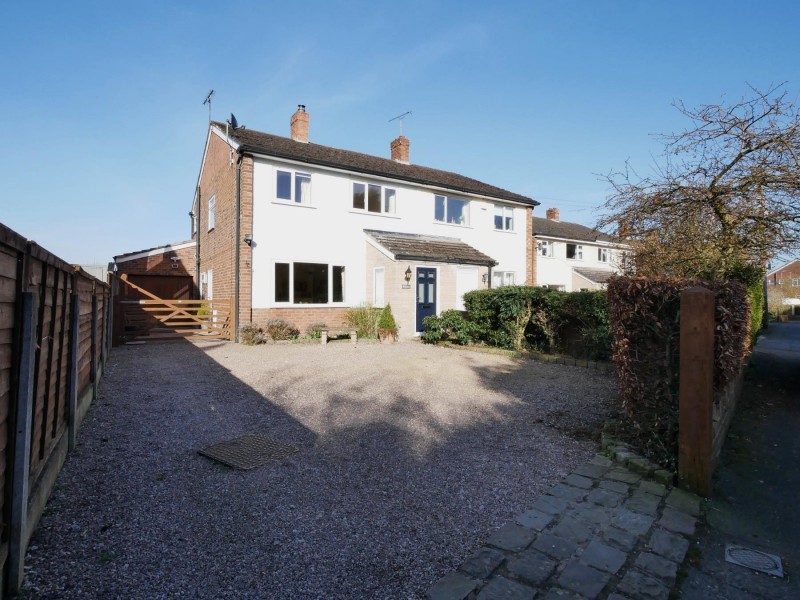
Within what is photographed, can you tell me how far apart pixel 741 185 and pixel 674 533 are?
20.6ft

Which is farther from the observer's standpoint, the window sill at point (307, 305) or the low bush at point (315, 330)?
the window sill at point (307, 305)

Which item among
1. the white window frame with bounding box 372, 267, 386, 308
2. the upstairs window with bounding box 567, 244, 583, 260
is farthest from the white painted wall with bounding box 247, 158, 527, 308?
the upstairs window with bounding box 567, 244, 583, 260

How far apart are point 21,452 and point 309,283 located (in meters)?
13.6

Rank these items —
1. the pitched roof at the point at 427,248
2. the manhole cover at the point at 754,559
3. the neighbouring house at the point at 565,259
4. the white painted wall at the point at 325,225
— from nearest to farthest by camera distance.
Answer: the manhole cover at the point at 754,559, the white painted wall at the point at 325,225, the pitched roof at the point at 427,248, the neighbouring house at the point at 565,259

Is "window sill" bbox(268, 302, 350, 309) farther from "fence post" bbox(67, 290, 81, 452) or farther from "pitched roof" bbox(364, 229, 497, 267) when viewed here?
"fence post" bbox(67, 290, 81, 452)

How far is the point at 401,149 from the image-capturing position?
2206 cm

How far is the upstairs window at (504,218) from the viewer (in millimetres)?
21797

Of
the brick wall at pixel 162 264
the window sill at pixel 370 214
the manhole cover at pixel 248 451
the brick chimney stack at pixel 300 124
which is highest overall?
the brick chimney stack at pixel 300 124

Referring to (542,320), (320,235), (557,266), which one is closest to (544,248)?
(557,266)

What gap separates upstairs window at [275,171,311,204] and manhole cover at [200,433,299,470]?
1175 centimetres

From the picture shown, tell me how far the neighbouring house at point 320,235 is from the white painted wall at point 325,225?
35 mm

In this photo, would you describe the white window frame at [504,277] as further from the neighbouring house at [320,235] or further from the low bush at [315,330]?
the low bush at [315,330]

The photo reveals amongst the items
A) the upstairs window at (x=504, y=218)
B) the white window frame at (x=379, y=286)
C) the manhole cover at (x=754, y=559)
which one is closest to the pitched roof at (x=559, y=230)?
the upstairs window at (x=504, y=218)

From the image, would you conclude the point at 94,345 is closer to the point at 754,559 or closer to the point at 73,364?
the point at 73,364
